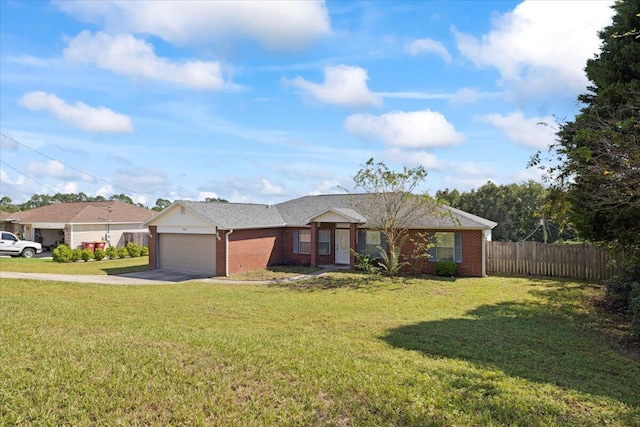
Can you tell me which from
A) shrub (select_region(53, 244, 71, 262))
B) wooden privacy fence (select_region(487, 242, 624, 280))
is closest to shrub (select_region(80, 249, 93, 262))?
shrub (select_region(53, 244, 71, 262))

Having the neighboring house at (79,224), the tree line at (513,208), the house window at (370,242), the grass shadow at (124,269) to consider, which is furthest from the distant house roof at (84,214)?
the tree line at (513,208)

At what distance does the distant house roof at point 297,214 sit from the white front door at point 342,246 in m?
1.29

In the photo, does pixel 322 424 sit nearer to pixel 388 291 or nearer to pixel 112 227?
pixel 388 291

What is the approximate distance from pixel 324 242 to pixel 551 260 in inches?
441

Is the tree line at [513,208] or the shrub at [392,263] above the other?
the tree line at [513,208]

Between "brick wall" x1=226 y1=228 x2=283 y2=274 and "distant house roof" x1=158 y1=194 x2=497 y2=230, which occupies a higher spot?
"distant house roof" x1=158 y1=194 x2=497 y2=230

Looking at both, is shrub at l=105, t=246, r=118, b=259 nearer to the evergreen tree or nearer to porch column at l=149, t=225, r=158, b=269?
porch column at l=149, t=225, r=158, b=269

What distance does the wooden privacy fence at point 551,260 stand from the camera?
17.5 metres

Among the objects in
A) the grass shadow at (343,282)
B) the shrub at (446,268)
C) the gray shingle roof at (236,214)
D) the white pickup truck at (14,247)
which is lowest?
the grass shadow at (343,282)

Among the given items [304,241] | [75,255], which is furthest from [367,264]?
[75,255]

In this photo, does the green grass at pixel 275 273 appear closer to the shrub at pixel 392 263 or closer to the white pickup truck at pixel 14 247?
the shrub at pixel 392 263

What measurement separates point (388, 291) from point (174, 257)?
12.3m

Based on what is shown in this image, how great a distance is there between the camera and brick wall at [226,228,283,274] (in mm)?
20141

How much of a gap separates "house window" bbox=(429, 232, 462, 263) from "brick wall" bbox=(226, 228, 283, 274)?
8.47m
